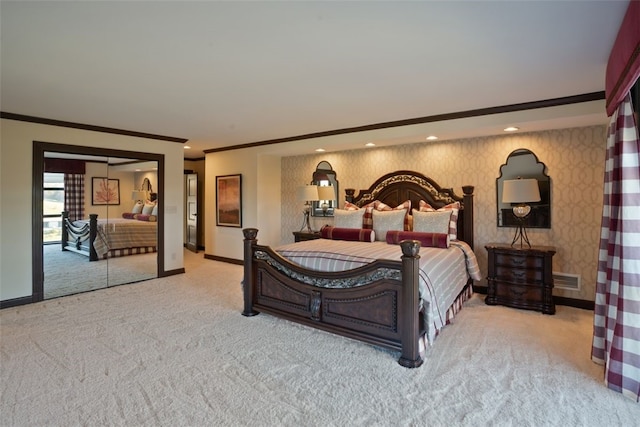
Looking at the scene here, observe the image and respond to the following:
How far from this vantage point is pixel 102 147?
508 centimetres

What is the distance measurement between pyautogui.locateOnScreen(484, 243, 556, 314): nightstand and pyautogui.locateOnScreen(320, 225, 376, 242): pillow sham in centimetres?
150

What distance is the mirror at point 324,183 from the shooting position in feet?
20.1

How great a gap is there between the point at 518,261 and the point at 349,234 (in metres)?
2.10

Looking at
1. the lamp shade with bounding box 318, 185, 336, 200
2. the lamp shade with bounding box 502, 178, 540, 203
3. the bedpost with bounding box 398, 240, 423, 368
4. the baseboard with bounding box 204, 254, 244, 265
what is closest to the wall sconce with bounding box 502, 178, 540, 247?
the lamp shade with bounding box 502, 178, 540, 203

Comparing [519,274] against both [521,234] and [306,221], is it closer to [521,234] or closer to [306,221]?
[521,234]

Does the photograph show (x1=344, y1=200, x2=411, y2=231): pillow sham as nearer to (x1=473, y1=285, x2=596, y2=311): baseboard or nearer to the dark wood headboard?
the dark wood headboard

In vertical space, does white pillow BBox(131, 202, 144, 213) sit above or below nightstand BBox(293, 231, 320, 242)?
above

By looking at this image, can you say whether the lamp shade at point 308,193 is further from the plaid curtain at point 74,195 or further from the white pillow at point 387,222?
the plaid curtain at point 74,195

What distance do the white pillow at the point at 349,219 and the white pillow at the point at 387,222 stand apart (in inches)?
10.3

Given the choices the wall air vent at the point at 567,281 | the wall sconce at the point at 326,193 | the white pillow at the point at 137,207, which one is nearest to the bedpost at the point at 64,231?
the white pillow at the point at 137,207

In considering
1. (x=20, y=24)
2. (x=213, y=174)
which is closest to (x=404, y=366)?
(x=20, y=24)

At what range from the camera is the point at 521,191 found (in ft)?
13.4

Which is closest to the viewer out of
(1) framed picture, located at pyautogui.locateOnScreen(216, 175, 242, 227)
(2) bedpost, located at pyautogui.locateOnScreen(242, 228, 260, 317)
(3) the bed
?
(2) bedpost, located at pyautogui.locateOnScreen(242, 228, 260, 317)

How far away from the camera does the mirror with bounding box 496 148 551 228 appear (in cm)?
429
